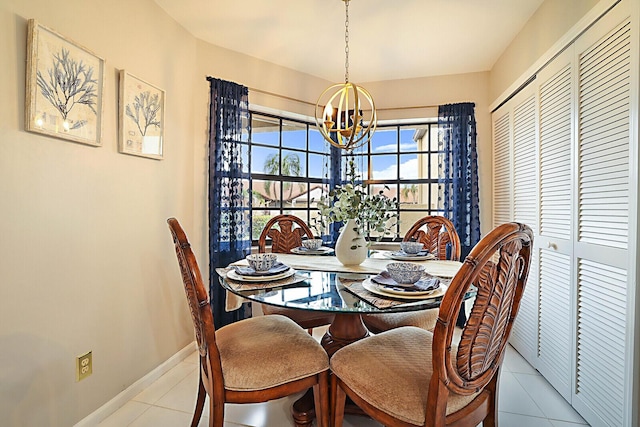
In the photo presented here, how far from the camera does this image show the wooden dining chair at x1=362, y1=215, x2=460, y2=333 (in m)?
1.94

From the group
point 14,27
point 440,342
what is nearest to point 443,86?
point 440,342

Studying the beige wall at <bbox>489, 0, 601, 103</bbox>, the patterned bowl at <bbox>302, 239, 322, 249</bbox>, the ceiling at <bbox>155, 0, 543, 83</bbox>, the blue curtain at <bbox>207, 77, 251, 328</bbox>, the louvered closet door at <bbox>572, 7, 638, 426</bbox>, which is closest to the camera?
the louvered closet door at <bbox>572, 7, 638, 426</bbox>

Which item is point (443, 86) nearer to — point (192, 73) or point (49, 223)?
point (192, 73)

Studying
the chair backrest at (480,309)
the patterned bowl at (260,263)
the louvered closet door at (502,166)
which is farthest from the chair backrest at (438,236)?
the patterned bowl at (260,263)

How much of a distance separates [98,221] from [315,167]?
227 centimetres

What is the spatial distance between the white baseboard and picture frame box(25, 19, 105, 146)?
140 cm

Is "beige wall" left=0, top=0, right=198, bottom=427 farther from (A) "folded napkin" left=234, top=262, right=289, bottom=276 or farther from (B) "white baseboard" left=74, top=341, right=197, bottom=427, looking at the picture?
(A) "folded napkin" left=234, top=262, right=289, bottom=276

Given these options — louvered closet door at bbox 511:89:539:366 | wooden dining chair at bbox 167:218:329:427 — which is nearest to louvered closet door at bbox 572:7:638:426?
louvered closet door at bbox 511:89:539:366

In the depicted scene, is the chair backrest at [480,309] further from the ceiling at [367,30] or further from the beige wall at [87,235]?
the ceiling at [367,30]

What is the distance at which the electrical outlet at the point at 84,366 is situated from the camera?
1679mm

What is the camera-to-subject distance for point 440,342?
100cm

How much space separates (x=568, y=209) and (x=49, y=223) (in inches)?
107

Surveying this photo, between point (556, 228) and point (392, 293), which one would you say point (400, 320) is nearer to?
point (392, 293)

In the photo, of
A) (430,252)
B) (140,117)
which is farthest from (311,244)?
(140,117)
